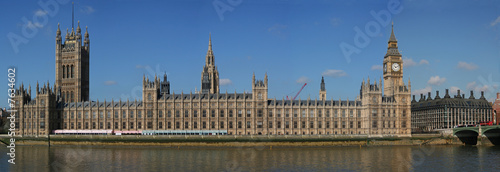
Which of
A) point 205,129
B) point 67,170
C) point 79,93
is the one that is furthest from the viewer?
point 79,93

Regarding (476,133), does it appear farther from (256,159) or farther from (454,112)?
(256,159)

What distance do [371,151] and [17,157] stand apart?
7617 centimetres

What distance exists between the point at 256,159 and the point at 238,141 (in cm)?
3146

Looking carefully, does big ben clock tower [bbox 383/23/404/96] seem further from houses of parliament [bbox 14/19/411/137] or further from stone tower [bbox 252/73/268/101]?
stone tower [bbox 252/73/268/101]

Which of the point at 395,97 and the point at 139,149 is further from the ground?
the point at 395,97

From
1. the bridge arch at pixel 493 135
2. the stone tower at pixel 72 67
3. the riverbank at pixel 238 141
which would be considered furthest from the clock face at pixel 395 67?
the stone tower at pixel 72 67

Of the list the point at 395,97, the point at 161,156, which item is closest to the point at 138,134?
the point at 161,156

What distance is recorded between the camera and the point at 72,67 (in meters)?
189

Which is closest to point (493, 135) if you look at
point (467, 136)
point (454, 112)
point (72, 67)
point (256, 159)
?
point (467, 136)

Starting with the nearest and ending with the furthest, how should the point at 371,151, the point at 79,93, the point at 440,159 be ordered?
the point at 440,159 < the point at 371,151 < the point at 79,93

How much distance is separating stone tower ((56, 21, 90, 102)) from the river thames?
59.0 metres

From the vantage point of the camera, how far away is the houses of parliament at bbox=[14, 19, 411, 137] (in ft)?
495

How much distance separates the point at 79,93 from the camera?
185875mm

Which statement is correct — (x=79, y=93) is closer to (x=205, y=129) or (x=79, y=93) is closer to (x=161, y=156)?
(x=205, y=129)
